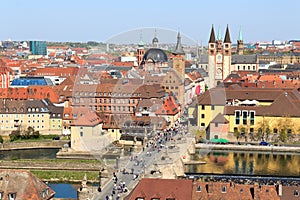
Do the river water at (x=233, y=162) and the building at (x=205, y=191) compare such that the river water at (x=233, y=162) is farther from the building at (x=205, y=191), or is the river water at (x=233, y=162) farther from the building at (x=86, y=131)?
the building at (x=205, y=191)

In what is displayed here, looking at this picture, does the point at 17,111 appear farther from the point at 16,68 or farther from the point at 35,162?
the point at 16,68

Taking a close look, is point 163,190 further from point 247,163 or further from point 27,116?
point 27,116

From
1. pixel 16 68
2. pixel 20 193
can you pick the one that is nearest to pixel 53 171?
pixel 20 193

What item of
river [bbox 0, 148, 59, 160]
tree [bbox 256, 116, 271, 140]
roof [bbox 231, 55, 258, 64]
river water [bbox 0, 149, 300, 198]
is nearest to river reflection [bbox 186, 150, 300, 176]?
river water [bbox 0, 149, 300, 198]

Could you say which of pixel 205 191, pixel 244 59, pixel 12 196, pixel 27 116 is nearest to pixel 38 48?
pixel 244 59

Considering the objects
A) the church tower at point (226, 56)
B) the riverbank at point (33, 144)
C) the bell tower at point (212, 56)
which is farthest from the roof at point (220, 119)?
the church tower at point (226, 56)

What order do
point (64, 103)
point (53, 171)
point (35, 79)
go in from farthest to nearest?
point (35, 79) → point (64, 103) → point (53, 171)

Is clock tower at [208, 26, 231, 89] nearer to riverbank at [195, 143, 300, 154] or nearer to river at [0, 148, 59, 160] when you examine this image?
riverbank at [195, 143, 300, 154]
